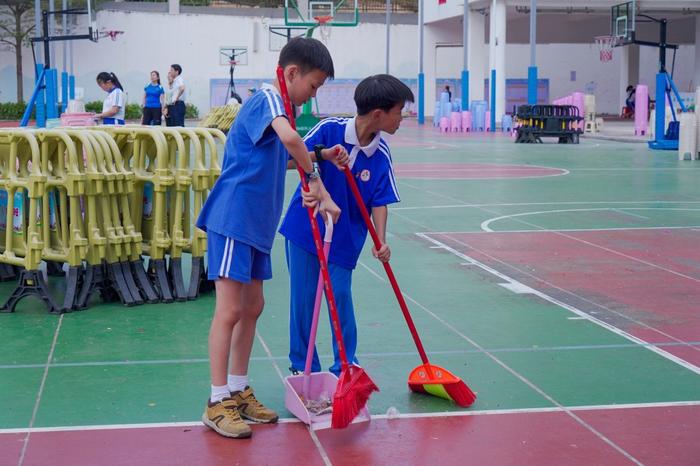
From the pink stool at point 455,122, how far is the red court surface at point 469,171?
19.8 meters

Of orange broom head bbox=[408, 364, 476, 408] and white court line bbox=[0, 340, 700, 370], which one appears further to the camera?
white court line bbox=[0, 340, 700, 370]

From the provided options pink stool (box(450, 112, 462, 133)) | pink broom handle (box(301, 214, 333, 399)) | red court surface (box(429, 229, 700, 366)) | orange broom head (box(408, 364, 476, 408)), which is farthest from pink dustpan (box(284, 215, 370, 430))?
pink stool (box(450, 112, 462, 133))

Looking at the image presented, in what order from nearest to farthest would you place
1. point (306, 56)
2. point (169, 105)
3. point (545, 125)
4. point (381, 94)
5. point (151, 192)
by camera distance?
1. point (306, 56)
2. point (381, 94)
3. point (151, 192)
4. point (169, 105)
5. point (545, 125)

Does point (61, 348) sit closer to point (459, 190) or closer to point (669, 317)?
point (669, 317)

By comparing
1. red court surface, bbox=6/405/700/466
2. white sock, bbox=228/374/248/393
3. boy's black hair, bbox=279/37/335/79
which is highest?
boy's black hair, bbox=279/37/335/79

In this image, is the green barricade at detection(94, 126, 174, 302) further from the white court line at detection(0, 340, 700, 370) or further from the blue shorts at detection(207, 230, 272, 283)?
→ the blue shorts at detection(207, 230, 272, 283)

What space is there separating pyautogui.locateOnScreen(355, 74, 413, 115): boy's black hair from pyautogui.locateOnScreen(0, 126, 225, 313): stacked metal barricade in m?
3.20

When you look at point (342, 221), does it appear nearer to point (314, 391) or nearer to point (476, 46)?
point (314, 391)

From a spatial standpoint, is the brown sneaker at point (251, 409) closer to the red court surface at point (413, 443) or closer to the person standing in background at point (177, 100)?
the red court surface at point (413, 443)

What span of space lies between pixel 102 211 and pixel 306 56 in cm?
366

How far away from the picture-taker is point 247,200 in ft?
16.8

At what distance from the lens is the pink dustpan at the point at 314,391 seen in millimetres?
5383

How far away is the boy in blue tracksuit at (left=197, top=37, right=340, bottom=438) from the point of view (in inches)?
200

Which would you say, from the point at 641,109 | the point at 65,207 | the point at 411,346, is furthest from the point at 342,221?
the point at 641,109
